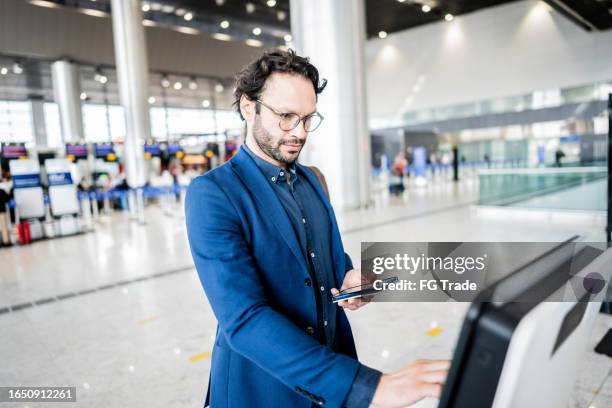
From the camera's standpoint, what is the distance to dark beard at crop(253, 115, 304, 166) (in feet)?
3.33

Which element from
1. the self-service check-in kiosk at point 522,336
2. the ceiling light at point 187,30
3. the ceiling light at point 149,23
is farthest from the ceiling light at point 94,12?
the self-service check-in kiosk at point 522,336

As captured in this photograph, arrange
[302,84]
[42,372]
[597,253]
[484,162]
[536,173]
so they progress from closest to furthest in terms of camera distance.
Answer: [597,253] → [302,84] → [42,372] → [536,173] → [484,162]

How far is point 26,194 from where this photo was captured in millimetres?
7973

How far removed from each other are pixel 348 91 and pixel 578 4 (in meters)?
10.9

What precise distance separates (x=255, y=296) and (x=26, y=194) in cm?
889

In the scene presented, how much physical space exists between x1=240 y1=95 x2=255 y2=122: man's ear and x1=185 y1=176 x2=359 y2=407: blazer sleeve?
22cm

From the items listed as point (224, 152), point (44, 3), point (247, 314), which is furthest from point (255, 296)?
point (44, 3)

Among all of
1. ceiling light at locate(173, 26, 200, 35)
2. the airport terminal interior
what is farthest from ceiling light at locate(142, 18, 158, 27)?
ceiling light at locate(173, 26, 200, 35)

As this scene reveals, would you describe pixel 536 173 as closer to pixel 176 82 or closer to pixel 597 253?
pixel 597 253

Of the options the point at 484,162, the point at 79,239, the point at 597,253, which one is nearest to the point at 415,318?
the point at 597,253

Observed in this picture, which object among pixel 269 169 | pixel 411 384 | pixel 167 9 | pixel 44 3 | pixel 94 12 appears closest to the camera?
pixel 411 384

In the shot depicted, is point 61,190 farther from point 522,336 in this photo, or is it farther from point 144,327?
point 522,336

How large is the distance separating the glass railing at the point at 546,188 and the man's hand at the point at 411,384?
7.26 meters

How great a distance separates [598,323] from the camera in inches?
117
